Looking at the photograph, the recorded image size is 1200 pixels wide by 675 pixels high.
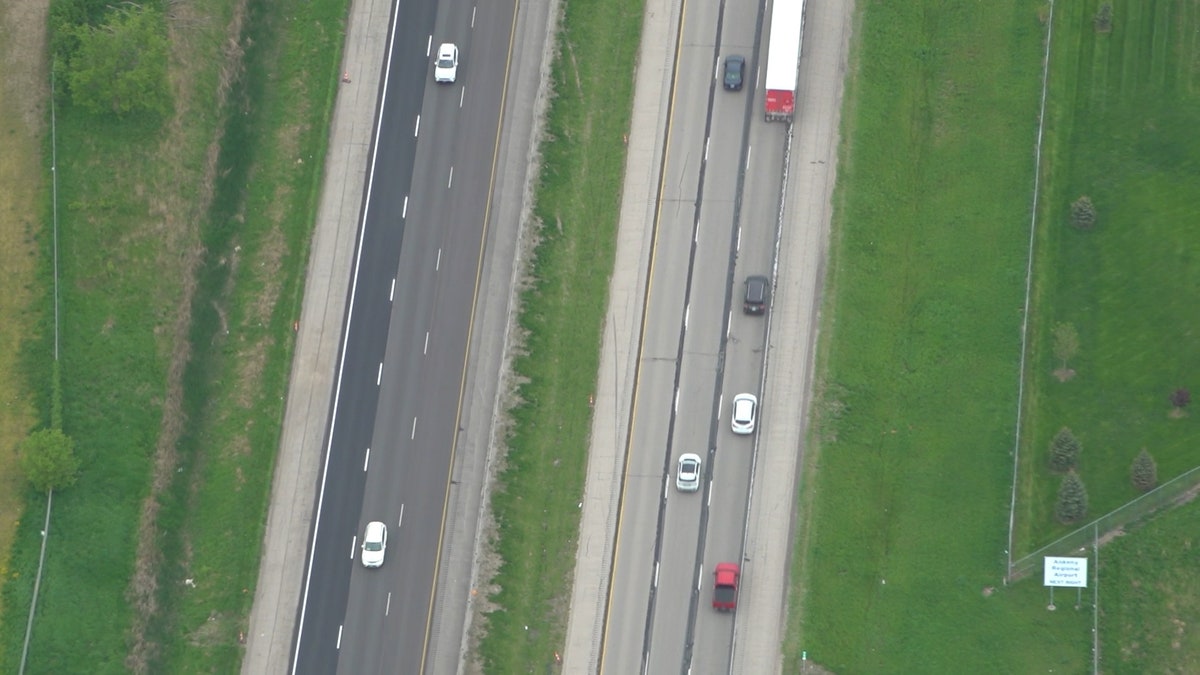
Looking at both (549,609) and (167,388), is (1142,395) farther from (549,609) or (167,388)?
(167,388)

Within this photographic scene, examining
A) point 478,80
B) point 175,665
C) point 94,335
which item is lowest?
point 175,665

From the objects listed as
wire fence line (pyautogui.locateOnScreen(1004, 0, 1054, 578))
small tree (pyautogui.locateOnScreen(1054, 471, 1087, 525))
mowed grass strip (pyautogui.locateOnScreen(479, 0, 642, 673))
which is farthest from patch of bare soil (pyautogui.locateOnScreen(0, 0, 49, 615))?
small tree (pyautogui.locateOnScreen(1054, 471, 1087, 525))

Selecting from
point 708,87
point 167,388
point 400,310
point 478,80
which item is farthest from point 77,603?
point 708,87

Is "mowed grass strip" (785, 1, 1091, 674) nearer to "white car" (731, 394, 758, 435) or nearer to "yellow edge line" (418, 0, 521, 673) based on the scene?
"white car" (731, 394, 758, 435)

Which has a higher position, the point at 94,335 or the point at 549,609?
the point at 94,335

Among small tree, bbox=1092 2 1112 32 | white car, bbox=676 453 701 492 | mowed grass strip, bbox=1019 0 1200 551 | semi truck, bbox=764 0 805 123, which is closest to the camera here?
mowed grass strip, bbox=1019 0 1200 551

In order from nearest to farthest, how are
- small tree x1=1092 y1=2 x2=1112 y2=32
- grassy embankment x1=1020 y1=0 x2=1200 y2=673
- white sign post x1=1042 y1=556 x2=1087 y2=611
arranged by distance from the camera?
white sign post x1=1042 y1=556 x2=1087 y2=611, grassy embankment x1=1020 y1=0 x2=1200 y2=673, small tree x1=1092 y1=2 x2=1112 y2=32

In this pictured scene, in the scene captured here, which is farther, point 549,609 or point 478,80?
point 478,80
